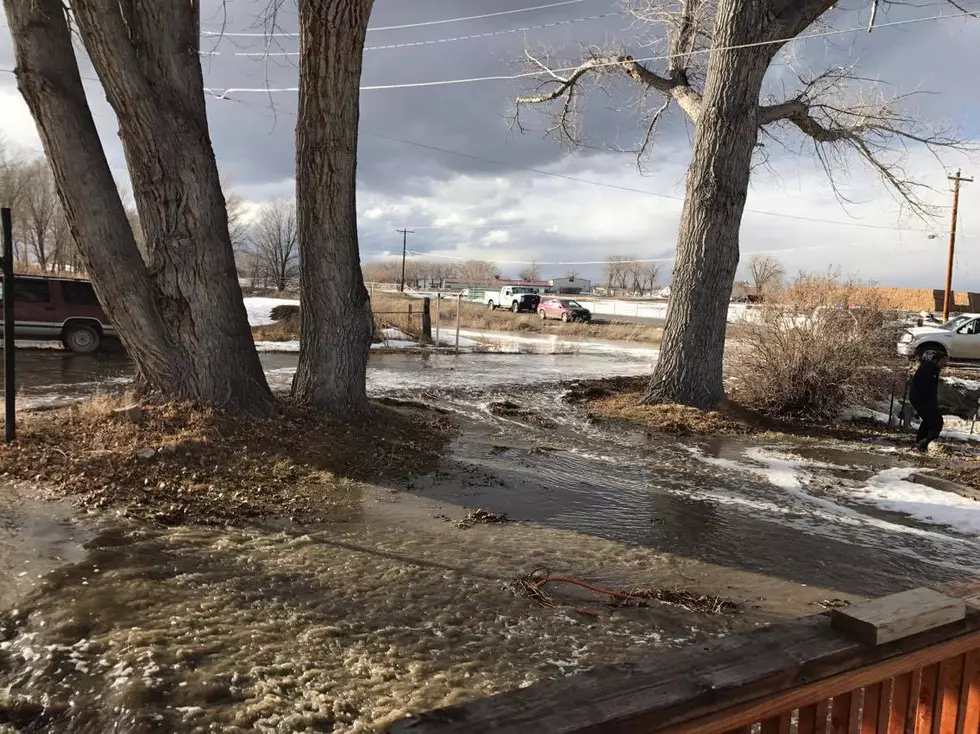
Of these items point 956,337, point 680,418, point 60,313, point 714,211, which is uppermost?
point 714,211

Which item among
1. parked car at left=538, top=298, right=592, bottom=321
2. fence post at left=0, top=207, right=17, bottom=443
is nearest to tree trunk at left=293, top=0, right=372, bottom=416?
fence post at left=0, top=207, right=17, bottom=443

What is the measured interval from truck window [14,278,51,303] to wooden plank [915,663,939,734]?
56.3 ft

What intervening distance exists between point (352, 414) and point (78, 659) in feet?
16.8

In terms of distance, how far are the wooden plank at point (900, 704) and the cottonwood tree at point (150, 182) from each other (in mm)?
6608

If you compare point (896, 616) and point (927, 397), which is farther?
point (927, 397)

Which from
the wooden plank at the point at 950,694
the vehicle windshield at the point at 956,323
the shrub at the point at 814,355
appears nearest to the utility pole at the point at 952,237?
the vehicle windshield at the point at 956,323

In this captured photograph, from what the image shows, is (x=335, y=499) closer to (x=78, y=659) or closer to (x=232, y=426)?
(x=232, y=426)

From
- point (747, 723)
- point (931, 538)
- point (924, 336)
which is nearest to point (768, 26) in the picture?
point (931, 538)

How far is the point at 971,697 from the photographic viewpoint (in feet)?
6.85

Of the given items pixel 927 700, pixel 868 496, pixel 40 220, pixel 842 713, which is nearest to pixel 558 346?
pixel 868 496

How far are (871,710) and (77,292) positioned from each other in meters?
17.1

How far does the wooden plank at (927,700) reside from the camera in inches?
77.4

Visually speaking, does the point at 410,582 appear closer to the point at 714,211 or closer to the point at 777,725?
the point at 777,725

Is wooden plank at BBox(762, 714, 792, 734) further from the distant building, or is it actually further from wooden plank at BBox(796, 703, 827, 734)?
the distant building
